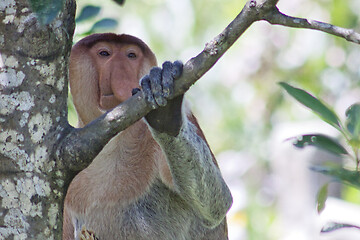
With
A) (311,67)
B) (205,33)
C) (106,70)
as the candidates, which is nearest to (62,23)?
(106,70)

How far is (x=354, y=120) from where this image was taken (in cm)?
227

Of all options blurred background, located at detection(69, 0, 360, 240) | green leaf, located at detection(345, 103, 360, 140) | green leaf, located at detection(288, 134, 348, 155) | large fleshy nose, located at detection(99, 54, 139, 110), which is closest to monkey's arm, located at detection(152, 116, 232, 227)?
large fleshy nose, located at detection(99, 54, 139, 110)

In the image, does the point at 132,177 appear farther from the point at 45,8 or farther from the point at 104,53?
the point at 45,8

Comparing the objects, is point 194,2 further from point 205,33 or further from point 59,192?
point 59,192

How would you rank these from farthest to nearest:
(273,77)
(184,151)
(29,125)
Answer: (273,77) < (184,151) < (29,125)

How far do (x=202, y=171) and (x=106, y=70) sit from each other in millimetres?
648

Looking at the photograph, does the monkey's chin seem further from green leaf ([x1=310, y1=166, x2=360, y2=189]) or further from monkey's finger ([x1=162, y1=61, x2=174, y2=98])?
green leaf ([x1=310, y1=166, x2=360, y2=189])

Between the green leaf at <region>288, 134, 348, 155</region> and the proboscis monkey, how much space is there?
56 centimetres

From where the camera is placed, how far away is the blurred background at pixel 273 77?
7.93 metres

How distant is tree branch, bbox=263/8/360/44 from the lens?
66.5 inches

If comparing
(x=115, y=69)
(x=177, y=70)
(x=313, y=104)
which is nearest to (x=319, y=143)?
(x=313, y=104)

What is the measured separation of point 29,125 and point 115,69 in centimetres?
98

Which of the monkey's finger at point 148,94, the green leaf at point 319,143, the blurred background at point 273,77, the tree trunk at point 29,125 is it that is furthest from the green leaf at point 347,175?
the blurred background at point 273,77

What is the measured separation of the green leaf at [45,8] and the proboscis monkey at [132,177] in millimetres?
1146
